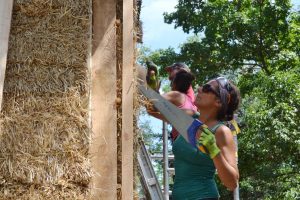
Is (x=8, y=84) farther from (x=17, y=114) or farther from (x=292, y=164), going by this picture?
(x=292, y=164)

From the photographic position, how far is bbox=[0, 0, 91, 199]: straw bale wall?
260cm

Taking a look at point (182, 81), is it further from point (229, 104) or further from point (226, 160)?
point (226, 160)

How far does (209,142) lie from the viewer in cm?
275

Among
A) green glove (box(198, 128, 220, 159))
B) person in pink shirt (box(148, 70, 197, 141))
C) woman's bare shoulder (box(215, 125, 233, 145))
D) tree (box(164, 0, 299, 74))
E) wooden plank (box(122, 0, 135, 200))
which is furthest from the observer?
Result: tree (box(164, 0, 299, 74))

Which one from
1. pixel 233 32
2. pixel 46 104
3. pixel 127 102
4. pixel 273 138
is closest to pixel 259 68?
pixel 233 32

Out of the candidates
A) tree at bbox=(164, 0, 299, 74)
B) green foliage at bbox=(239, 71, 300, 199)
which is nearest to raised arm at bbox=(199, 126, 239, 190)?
green foliage at bbox=(239, 71, 300, 199)

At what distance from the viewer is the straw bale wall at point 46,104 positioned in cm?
260

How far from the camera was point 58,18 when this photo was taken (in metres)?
2.88

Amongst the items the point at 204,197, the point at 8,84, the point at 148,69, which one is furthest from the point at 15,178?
the point at 148,69

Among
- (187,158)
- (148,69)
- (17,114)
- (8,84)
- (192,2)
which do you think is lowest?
(187,158)

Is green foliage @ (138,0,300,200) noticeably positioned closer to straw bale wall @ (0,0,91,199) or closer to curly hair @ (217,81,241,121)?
curly hair @ (217,81,241,121)

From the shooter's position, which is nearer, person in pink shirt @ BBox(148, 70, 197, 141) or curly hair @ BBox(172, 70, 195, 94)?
person in pink shirt @ BBox(148, 70, 197, 141)

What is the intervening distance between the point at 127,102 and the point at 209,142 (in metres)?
0.52

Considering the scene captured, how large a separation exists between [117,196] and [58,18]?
104cm
